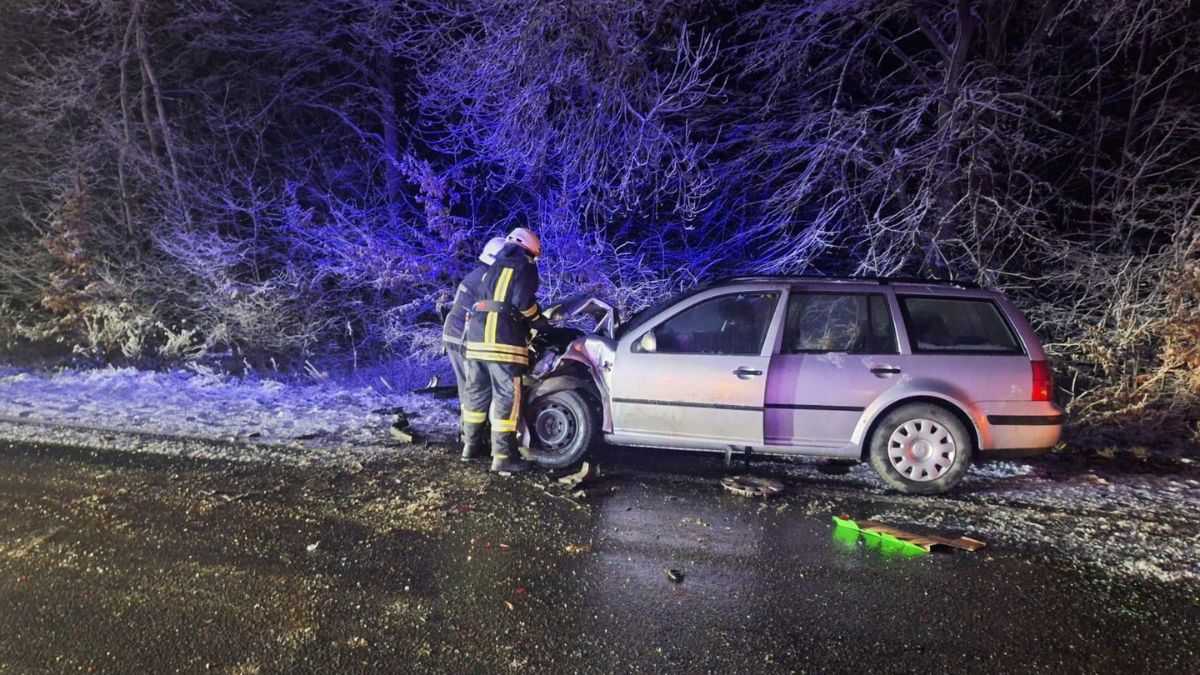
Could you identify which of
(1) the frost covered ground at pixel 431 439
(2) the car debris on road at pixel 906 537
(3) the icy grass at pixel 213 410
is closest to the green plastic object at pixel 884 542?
(2) the car debris on road at pixel 906 537

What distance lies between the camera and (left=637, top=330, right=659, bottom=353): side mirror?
215 inches

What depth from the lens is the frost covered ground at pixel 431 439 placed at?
175 inches

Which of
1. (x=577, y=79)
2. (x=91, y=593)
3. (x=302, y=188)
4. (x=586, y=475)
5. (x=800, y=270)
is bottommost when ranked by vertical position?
(x=91, y=593)

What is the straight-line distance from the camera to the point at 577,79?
8742 millimetres

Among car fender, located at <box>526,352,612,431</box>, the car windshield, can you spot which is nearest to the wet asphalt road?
car fender, located at <box>526,352,612,431</box>

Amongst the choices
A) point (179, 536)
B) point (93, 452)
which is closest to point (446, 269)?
point (93, 452)

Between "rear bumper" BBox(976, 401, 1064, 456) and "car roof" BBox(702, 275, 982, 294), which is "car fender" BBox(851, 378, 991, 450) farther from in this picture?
"car roof" BBox(702, 275, 982, 294)

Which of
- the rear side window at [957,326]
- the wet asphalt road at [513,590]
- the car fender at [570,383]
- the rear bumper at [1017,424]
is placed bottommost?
the wet asphalt road at [513,590]

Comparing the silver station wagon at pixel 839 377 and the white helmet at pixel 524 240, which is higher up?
the white helmet at pixel 524 240

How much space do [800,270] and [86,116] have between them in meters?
11.3

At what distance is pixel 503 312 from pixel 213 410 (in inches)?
169

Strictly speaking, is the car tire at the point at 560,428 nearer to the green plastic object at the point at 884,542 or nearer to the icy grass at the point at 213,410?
the icy grass at the point at 213,410

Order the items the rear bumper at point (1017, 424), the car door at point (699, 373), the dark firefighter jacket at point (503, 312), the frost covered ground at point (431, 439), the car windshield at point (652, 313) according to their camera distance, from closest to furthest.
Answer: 1. the frost covered ground at point (431, 439)
2. the rear bumper at point (1017, 424)
3. the car door at point (699, 373)
4. the dark firefighter jacket at point (503, 312)
5. the car windshield at point (652, 313)

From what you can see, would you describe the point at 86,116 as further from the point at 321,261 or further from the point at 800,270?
the point at 800,270
